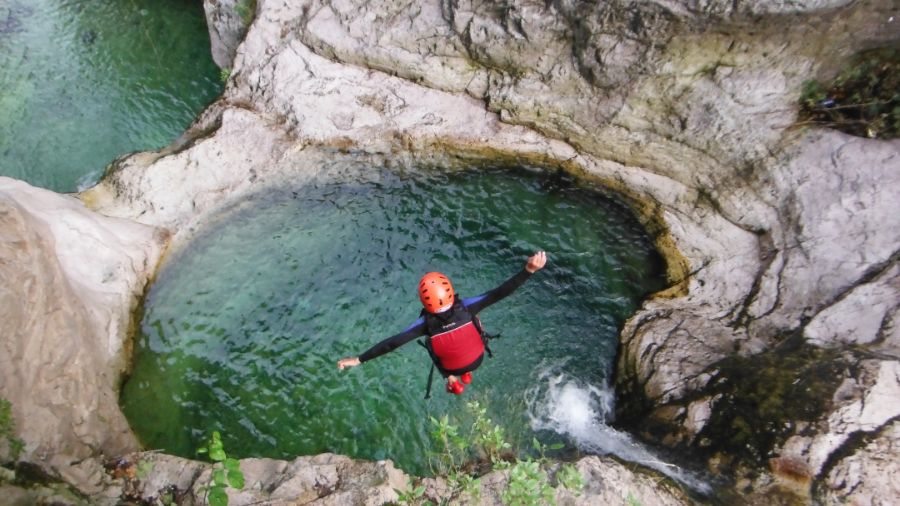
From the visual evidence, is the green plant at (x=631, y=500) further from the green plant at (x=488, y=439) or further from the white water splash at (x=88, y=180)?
the white water splash at (x=88, y=180)

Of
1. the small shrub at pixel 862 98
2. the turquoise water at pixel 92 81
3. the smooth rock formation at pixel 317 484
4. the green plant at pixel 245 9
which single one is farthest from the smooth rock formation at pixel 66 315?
the small shrub at pixel 862 98

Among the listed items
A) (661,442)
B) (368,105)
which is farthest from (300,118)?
(661,442)

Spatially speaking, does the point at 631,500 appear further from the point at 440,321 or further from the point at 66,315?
the point at 66,315

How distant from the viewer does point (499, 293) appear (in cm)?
560

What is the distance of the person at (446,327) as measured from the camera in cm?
561

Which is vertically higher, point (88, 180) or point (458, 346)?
point (88, 180)

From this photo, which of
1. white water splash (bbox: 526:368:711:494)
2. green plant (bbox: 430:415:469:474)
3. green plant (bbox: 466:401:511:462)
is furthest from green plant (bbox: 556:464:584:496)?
white water splash (bbox: 526:368:711:494)

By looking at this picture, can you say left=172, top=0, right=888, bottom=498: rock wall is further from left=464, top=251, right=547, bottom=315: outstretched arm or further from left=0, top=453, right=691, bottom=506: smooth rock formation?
left=464, top=251, right=547, bottom=315: outstretched arm

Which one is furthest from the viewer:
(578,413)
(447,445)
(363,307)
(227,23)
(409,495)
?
(227,23)

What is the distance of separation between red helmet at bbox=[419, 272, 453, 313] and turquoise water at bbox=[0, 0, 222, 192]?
8.44 m

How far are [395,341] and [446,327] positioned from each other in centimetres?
59

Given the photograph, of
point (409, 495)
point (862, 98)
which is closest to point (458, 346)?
point (409, 495)

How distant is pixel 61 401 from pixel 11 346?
85 cm

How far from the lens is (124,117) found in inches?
452
